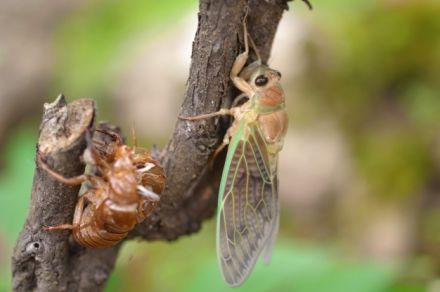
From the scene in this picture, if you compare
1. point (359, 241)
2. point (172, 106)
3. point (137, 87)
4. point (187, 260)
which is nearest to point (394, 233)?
point (359, 241)

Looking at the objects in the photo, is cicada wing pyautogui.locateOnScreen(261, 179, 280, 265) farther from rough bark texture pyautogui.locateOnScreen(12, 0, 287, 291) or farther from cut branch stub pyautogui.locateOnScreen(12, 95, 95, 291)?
cut branch stub pyautogui.locateOnScreen(12, 95, 95, 291)

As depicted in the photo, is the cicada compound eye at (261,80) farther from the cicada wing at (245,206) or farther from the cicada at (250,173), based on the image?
the cicada wing at (245,206)

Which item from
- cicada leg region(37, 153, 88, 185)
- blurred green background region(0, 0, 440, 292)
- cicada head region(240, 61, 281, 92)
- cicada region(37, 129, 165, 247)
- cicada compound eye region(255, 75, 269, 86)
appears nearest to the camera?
cicada leg region(37, 153, 88, 185)

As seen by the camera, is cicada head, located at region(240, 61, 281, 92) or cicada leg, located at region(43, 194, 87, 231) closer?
cicada leg, located at region(43, 194, 87, 231)

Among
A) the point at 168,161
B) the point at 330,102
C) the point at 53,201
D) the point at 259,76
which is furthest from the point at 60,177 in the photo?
the point at 330,102

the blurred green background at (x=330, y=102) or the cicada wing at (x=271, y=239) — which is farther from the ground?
the blurred green background at (x=330, y=102)

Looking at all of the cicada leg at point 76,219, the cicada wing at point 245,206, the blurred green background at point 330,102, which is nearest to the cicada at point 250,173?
the cicada wing at point 245,206

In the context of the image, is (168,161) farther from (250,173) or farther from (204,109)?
(250,173)

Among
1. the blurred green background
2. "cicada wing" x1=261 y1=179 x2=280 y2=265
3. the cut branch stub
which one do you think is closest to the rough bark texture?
the cut branch stub
